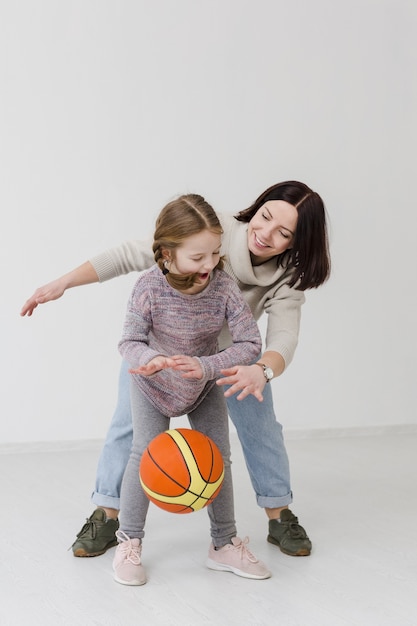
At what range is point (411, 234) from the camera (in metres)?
4.11

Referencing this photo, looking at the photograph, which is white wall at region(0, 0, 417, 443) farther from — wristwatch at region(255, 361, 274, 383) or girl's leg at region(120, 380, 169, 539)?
wristwatch at region(255, 361, 274, 383)

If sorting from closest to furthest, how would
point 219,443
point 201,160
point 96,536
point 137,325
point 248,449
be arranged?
point 137,325, point 219,443, point 96,536, point 248,449, point 201,160

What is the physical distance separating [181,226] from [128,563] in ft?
2.67

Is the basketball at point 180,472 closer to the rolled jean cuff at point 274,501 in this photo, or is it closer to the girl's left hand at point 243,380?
the girl's left hand at point 243,380

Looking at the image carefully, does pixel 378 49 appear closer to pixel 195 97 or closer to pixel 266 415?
pixel 195 97

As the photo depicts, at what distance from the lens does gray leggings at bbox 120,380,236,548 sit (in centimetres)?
205

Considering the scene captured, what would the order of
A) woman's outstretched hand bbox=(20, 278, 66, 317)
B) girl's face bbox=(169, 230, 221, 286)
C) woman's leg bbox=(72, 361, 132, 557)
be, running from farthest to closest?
woman's leg bbox=(72, 361, 132, 557) → woman's outstretched hand bbox=(20, 278, 66, 317) → girl's face bbox=(169, 230, 221, 286)

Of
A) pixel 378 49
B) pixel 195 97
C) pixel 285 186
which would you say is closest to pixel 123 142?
pixel 195 97

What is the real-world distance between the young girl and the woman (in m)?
0.11

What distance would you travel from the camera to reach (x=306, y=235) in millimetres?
2143

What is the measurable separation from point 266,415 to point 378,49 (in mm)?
2346

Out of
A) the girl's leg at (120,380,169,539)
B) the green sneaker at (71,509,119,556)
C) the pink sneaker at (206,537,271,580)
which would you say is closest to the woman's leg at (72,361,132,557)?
the green sneaker at (71,509,119,556)

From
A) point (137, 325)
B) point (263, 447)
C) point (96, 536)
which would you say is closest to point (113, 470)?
point (96, 536)

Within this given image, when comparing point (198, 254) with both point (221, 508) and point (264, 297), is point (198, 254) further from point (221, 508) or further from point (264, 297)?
point (221, 508)
